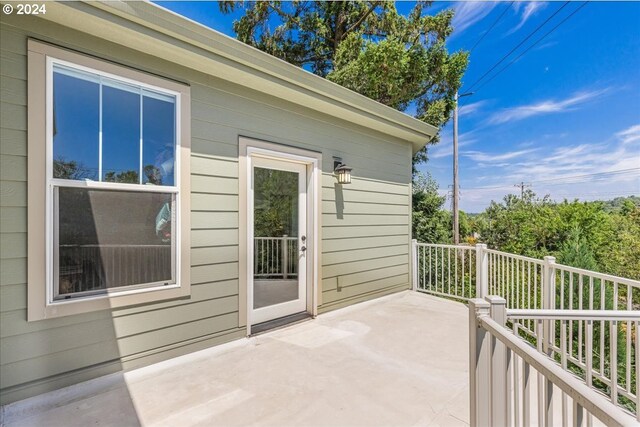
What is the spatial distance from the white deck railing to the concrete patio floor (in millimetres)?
737

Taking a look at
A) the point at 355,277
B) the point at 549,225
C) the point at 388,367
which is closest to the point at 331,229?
the point at 355,277

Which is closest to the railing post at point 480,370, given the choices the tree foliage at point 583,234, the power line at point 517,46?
the tree foliage at point 583,234

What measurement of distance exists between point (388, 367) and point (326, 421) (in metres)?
0.85

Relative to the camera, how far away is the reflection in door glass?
11.2 ft

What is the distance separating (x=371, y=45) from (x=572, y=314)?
6679 mm

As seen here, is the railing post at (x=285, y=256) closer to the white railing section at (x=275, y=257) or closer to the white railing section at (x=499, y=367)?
the white railing section at (x=275, y=257)

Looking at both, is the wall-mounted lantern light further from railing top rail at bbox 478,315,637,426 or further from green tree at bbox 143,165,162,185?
railing top rail at bbox 478,315,637,426

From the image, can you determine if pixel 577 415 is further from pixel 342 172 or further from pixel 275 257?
pixel 342 172

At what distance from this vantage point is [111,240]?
2396mm

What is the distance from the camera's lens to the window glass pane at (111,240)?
2.22 meters

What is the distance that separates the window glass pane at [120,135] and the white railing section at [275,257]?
1.35 metres

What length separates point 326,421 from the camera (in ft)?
6.31

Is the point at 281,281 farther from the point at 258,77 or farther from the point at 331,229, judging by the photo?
the point at 258,77

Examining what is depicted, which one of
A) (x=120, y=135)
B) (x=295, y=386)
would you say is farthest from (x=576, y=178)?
(x=120, y=135)
